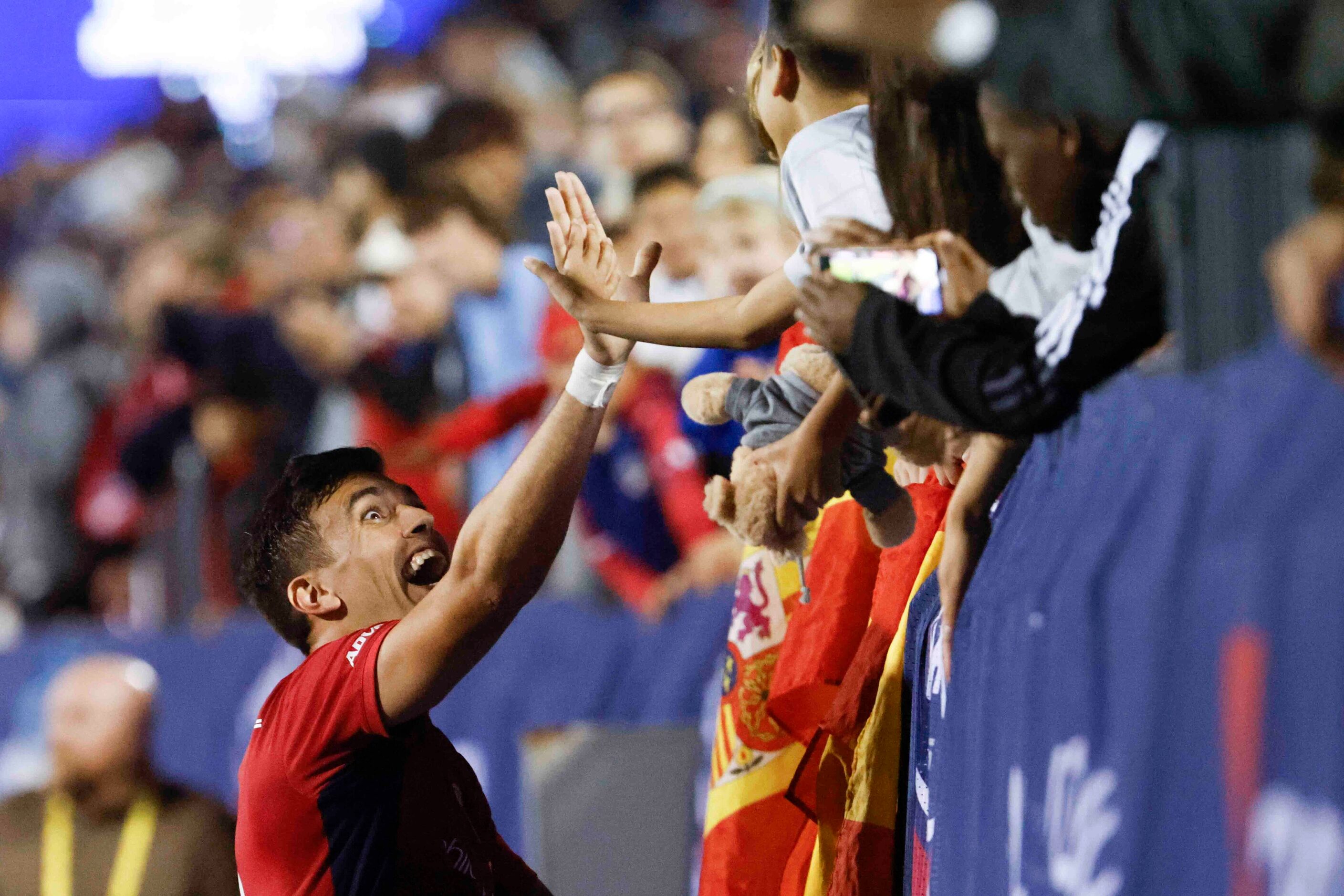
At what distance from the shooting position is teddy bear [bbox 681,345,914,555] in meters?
2.37

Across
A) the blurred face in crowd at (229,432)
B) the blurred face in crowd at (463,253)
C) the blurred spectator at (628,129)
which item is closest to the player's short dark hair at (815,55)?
the blurred spectator at (628,129)

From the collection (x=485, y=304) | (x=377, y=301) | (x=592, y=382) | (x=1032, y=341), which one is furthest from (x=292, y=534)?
(x=377, y=301)

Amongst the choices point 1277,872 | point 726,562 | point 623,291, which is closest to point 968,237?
point 623,291

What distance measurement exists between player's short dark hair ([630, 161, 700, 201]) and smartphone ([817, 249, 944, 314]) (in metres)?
2.45

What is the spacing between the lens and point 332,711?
2.39 m

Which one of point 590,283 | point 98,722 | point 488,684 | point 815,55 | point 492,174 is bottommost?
point 488,684

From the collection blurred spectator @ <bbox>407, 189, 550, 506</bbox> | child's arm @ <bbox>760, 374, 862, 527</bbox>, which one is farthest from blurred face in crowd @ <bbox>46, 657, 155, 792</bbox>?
child's arm @ <bbox>760, 374, 862, 527</bbox>

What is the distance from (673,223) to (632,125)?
1.34 meters

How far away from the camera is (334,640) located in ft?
8.23

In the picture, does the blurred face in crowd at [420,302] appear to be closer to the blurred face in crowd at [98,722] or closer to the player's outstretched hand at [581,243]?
the blurred face in crowd at [98,722]

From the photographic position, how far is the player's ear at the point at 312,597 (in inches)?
99.9

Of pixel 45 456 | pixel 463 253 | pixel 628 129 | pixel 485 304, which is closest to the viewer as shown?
pixel 485 304

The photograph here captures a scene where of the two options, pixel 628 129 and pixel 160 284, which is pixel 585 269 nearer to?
pixel 628 129

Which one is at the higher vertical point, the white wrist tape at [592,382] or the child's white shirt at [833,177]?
the child's white shirt at [833,177]
